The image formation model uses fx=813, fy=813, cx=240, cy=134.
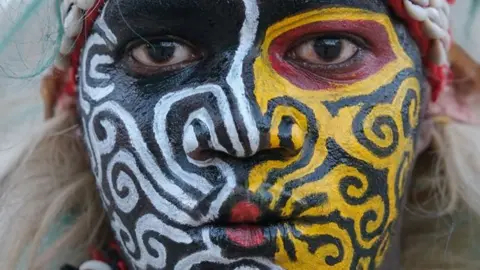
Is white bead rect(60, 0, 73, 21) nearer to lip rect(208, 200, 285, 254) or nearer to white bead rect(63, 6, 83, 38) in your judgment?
white bead rect(63, 6, 83, 38)

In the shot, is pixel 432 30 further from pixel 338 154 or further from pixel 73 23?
pixel 73 23

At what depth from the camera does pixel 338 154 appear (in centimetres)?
143

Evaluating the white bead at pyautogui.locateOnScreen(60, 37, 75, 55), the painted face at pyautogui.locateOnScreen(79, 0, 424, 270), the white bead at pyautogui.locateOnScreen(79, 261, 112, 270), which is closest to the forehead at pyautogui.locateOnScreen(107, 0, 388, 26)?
the painted face at pyautogui.locateOnScreen(79, 0, 424, 270)

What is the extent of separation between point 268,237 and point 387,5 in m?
0.52

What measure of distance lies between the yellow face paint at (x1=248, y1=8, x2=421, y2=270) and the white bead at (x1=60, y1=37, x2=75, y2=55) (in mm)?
443

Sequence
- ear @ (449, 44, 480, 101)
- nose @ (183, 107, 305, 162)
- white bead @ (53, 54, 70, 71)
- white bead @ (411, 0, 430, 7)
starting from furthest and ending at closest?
ear @ (449, 44, 480, 101)
white bead @ (53, 54, 70, 71)
white bead @ (411, 0, 430, 7)
nose @ (183, 107, 305, 162)

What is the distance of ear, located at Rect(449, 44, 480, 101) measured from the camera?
1829 mm

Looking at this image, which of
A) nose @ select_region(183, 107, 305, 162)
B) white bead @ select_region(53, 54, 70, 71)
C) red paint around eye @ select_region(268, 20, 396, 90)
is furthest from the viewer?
white bead @ select_region(53, 54, 70, 71)

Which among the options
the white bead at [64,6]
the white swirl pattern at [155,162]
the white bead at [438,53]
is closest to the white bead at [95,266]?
the white swirl pattern at [155,162]

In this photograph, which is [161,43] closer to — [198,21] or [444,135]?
[198,21]

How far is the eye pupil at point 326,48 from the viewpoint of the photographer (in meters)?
1.51

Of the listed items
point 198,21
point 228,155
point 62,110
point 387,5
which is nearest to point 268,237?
point 228,155

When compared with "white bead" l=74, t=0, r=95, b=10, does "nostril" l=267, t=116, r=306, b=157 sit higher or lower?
lower

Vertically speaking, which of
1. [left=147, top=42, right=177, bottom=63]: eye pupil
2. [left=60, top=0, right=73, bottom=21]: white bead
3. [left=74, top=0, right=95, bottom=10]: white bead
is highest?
[left=60, top=0, right=73, bottom=21]: white bead
